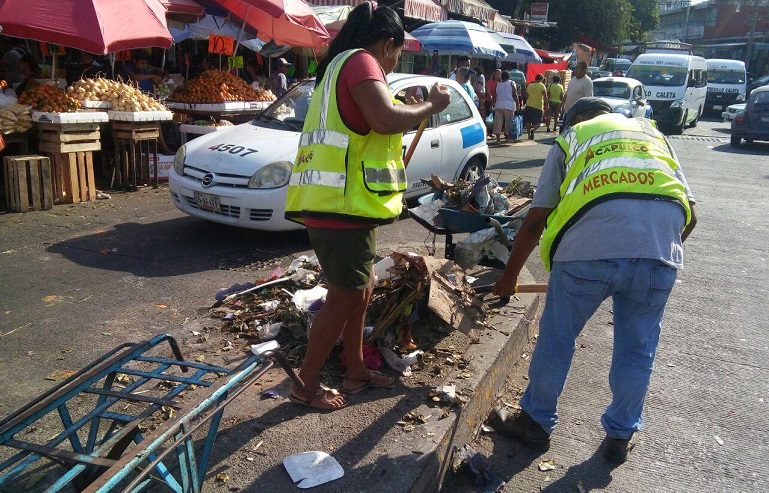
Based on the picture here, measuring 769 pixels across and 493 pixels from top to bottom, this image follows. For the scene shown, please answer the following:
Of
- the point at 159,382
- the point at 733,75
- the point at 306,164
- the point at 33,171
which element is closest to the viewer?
the point at 306,164

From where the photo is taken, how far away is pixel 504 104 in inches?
653

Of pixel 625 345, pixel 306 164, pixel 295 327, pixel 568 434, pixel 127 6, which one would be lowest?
pixel 568 434

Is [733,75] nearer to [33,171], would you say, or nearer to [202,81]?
[202,81]

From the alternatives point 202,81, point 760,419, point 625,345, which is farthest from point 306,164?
point 202,81

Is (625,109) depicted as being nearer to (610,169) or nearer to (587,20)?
(610,169)

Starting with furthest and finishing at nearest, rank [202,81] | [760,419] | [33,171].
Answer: [202,81]
[33,171]
[760,419]

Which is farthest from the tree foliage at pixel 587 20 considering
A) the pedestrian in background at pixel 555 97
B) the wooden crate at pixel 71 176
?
the wooden crate at pixel 71 176

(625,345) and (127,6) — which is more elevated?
(127,6)

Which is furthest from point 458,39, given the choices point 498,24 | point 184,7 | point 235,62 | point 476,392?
point 476,392

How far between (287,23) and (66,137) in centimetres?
442

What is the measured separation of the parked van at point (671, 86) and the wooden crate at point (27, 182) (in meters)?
19.5

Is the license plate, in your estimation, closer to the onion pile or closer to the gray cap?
the onion pile

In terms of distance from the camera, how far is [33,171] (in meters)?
7.57

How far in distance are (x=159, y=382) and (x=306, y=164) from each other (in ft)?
5.16
